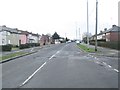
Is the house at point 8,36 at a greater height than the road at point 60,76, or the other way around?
the house at point 8,36

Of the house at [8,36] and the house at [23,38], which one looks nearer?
the house at [8,36]

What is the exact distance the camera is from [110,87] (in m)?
10.5

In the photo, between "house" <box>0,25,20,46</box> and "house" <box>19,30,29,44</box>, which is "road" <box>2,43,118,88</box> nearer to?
"house" <box>0,25,20,46</box>

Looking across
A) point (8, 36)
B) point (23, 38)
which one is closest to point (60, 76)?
point (8, 36)

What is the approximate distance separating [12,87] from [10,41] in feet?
272

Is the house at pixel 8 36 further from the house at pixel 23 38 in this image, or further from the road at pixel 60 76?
the road at pixel 60 76

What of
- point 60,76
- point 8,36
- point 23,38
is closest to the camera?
point 60,76

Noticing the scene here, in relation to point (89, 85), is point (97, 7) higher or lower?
higher

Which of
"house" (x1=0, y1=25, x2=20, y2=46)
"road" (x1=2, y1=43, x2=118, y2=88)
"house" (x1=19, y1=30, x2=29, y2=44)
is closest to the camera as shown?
"road" (x1=2, y1=43, x2=118, y2=88)

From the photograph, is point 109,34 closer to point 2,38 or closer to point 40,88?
point 2,38

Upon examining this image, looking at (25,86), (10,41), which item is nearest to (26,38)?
(10,41)

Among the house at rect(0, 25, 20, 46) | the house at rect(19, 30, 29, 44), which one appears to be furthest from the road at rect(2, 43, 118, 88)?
the house at rect(19, 30, 29, 44)

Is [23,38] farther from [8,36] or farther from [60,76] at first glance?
[60,76]

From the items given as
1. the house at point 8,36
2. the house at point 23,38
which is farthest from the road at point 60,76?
the house at point 23,38
